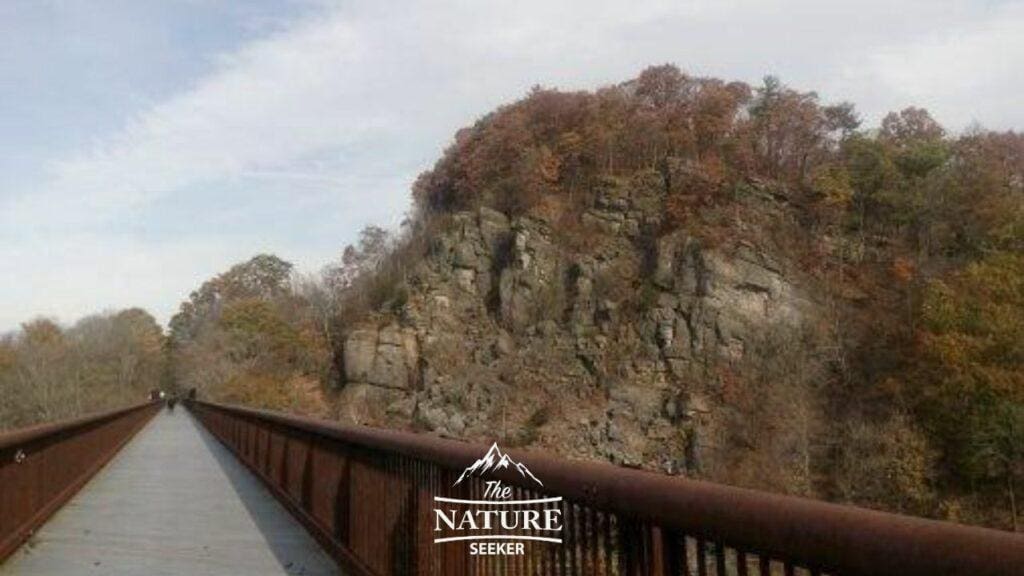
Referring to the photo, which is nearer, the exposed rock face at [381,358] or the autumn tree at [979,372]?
the autumn tree at [979,372]

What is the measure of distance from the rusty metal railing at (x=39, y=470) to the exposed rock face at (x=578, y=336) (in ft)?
202

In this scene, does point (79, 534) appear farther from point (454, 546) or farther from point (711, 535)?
point (711, 535)

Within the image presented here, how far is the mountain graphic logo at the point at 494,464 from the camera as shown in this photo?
4.39 metres

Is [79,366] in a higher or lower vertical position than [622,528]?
higher

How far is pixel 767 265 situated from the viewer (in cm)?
8688

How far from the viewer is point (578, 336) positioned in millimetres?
87875

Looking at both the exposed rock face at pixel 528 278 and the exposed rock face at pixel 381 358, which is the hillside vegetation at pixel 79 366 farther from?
the exposed rock face at pixel 528 278

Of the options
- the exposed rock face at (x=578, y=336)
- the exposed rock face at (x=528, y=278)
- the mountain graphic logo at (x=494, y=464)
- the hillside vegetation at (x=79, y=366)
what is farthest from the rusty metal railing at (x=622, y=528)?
the exposed rock face at (x=528, y=278)

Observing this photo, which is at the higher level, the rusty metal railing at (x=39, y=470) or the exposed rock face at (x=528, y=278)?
the exposed rock face at (x=528, y=278)

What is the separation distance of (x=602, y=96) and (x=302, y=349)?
44.6 m

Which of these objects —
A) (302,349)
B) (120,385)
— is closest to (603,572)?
(302,349)

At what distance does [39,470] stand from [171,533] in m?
1.81

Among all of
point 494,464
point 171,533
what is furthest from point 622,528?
point 171,533

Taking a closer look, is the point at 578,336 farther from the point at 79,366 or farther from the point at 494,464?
the point at 494,464
